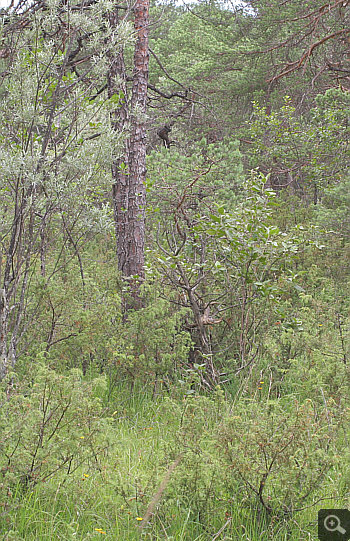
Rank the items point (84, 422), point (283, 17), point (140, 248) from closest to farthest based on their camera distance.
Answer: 1. point (84, 422)
2. point (140, 248)
3. point (283, 17)

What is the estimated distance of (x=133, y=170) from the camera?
22.3 feet

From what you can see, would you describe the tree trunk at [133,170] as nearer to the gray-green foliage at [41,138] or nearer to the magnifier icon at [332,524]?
the gray-green foliage at [41,138]

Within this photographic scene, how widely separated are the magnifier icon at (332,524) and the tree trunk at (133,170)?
424cm

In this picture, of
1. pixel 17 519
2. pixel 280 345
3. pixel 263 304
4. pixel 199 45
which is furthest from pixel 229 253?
pixel 199 45

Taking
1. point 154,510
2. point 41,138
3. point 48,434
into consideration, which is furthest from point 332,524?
point 41,138

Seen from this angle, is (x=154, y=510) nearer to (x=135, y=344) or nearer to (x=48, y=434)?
(x=48, y=434)

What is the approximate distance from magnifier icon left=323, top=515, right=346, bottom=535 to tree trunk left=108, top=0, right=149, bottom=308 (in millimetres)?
4244

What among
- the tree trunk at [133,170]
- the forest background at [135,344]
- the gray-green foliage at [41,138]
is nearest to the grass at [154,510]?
the forest background at [135,344]

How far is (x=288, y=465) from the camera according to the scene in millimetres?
2809

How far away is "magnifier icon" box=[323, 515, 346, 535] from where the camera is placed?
8.69ft

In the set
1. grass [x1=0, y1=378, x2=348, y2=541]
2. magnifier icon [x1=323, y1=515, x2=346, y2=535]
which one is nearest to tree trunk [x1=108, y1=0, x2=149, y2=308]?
grass [x1=0, y1=378, x2=348, y2=541]

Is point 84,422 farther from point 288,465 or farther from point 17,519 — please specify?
point 288,465

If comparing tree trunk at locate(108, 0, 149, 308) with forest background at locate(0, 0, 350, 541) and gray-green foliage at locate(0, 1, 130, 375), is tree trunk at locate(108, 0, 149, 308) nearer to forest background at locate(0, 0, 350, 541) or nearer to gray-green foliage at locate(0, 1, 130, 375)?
forest background at locate(0, 0, 350, 541)

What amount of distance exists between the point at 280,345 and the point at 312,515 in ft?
8.79
